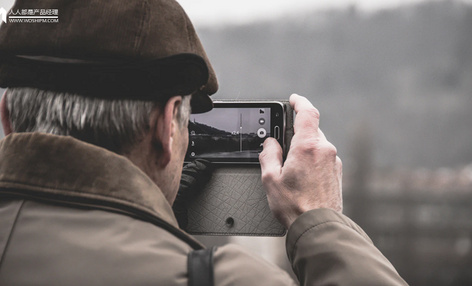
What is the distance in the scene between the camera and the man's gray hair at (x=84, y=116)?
365 mm

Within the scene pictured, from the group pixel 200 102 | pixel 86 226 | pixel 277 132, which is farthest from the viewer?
pixel 277 132

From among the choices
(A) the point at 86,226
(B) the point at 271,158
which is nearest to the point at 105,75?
(A) the point at 86,226

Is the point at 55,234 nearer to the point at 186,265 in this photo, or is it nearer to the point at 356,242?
the point at 186,265

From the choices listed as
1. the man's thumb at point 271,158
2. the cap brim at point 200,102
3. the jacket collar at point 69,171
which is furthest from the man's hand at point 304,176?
the jacket collar at point 69,171

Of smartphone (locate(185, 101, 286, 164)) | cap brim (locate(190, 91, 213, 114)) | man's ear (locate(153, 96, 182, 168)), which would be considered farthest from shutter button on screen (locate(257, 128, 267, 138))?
man's ear (locate(153, 96, 182, 168))

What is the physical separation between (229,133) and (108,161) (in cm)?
30

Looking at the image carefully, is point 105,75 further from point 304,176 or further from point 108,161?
point 304,176

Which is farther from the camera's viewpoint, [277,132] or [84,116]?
[277,132]

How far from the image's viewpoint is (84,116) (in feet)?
1.19

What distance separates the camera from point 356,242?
0.44 metres

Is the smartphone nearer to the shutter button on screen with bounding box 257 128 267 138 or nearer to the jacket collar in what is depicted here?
the shutter button on screen with bounding box 257 128 267 138

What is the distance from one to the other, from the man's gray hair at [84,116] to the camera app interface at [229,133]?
237 mm

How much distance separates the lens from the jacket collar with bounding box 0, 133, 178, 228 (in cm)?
33

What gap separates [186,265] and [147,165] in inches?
4.5
